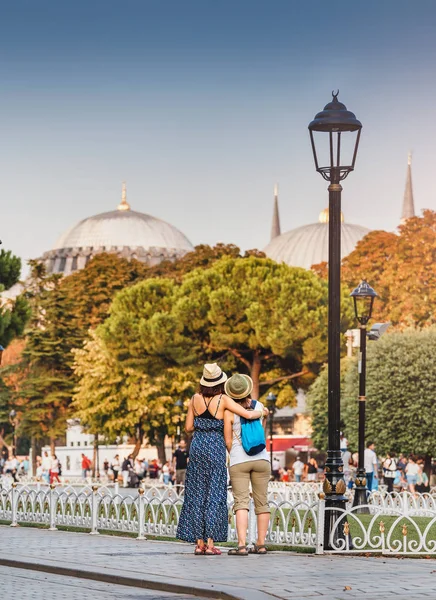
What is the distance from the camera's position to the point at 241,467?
13.8 meters

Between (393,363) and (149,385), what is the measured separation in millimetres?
12441

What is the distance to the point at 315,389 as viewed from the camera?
60375mm

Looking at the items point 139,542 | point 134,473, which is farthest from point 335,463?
point 134,473

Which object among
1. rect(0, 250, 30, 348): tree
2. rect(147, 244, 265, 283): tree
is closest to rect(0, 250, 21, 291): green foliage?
rect(0, 250, 30, 348): tree

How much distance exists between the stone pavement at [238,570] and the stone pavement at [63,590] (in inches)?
4.0

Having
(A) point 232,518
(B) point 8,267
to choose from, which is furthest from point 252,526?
→ (B) point 8,267

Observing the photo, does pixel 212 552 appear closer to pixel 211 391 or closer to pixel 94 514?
pixel 211 391

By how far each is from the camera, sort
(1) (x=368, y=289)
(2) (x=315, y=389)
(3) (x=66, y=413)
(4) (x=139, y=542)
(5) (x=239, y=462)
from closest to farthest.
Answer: (5) (x=239, y=462), (4) (x=139, y=542), (1) (x=368, y=289), (2) (x=315, y=389), (3) (x=66, y=413)

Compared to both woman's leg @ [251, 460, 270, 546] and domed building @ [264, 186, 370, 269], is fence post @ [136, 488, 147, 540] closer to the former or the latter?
woman's leg @ [251, 460, 270, 546]

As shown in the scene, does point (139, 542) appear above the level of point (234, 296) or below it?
below

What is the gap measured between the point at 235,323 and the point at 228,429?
154ft

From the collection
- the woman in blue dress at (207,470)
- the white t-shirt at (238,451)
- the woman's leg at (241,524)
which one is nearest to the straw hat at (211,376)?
the woman in blue dress at (207,470)

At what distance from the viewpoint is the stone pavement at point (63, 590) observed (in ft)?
35.8

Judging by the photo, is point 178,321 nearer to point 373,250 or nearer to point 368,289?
A: point 373,250
